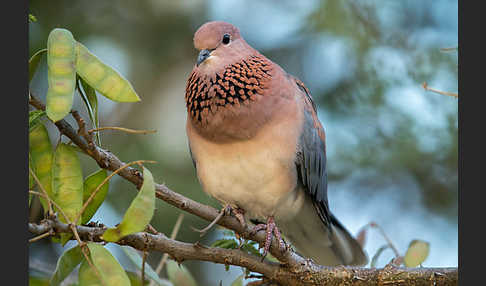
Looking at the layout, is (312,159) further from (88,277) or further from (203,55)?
(88,277)

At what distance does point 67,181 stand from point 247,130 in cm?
95

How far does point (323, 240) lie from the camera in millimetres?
2910

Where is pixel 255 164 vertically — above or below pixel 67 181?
above

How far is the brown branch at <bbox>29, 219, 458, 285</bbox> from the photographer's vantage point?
1.70 m

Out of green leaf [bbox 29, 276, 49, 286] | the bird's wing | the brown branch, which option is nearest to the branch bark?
the brown branch

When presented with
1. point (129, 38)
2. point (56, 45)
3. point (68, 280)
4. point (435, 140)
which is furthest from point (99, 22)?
point (56, 45)

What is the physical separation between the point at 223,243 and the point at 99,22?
2498mm

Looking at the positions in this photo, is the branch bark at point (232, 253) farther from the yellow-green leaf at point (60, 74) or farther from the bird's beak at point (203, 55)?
the bird's beak at point (203, 55)

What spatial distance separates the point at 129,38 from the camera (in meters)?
4.05

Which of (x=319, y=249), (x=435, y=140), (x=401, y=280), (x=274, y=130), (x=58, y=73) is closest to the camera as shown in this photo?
(x=58, y=73)

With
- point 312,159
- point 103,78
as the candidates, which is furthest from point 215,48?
point 103,78

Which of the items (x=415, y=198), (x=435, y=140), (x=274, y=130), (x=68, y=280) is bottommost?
(x=68, y=280)

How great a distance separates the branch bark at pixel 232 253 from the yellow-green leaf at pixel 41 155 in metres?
0.08

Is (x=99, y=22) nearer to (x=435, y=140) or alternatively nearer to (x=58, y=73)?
(x=435, y=140)
